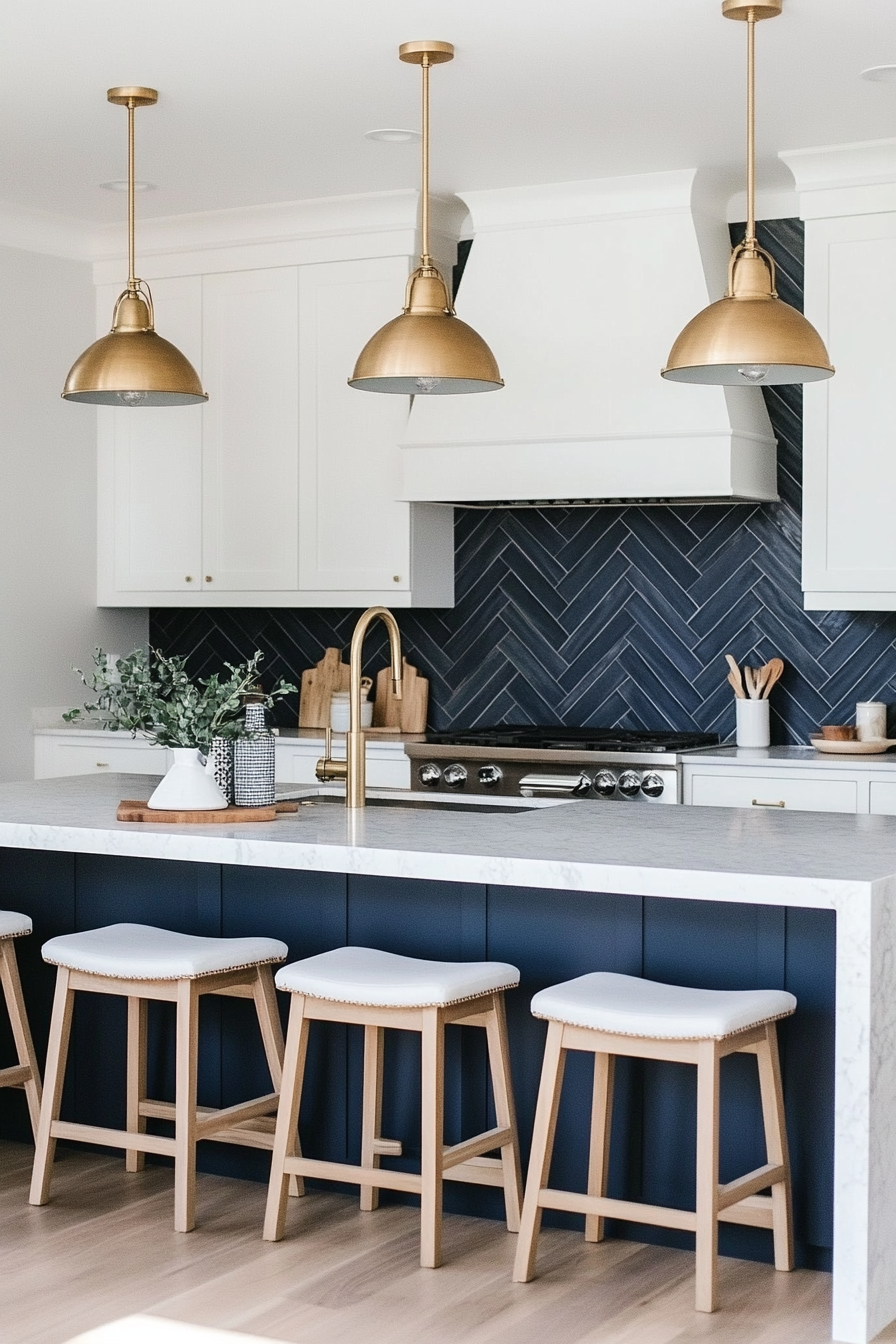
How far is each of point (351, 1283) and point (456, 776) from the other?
2327 millimetres

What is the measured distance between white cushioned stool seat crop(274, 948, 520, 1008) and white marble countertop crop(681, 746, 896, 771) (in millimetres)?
1781

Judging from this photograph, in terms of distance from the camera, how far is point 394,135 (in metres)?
4.88

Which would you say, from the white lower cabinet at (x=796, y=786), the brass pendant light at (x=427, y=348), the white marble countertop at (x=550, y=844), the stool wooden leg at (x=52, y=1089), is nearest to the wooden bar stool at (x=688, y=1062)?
the white marble countertop at (x=550, y=844)

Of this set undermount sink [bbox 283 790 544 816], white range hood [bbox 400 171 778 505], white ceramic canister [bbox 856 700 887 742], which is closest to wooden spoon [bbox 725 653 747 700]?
white ceramic canister [bbox 856 700 887 742]

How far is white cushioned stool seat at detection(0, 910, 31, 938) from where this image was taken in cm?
398

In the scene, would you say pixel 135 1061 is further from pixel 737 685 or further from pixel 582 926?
pixel 737 685

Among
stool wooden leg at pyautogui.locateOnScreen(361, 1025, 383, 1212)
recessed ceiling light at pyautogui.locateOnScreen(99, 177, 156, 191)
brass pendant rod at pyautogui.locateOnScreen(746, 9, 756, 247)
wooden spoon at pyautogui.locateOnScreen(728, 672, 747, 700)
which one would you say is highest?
recessed ceiling light at pyautogui.locateOnScreen(99, 177, 156, 191)

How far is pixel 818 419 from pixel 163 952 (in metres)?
2.72

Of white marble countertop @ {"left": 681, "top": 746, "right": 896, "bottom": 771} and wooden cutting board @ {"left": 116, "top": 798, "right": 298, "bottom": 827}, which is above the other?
white marble countertop @ {"left": 681, "top": 746, "right": 896, "bottom": 771}

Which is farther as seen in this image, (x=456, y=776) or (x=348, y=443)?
(x=348, y=443)

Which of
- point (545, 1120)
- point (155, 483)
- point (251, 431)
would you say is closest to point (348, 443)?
point (251, 431)

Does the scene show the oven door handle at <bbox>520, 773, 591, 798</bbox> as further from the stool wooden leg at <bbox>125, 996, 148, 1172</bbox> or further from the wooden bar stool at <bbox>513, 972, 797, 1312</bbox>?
the wooden bar stool at <bbox>513, 972, 797, 1312</bbox>

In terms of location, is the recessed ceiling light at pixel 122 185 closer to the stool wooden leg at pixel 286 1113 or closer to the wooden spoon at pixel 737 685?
the wooden spoon at pixel 737 685

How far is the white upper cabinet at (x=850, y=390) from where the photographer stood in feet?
16.6
